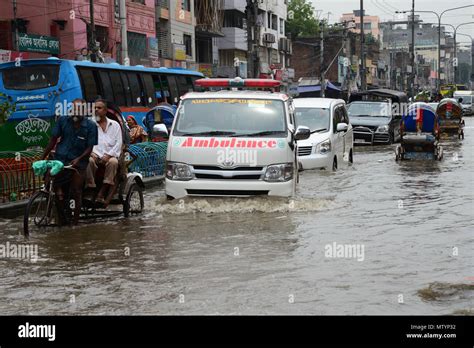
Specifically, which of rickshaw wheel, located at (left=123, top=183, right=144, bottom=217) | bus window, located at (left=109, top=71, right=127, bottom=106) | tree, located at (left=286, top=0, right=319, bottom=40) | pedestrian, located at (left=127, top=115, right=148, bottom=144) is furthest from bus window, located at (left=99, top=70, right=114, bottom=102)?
tree, located at (left=286, top=0, right=319, bottom=40)

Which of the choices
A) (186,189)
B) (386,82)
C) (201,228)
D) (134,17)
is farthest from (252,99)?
(386,82)

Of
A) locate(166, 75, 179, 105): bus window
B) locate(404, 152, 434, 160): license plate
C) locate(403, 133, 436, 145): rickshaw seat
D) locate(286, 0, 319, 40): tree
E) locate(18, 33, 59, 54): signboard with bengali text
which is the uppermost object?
locate(286, 0, 319, 40): tree

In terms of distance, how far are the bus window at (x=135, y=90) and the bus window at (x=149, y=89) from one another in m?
0.37

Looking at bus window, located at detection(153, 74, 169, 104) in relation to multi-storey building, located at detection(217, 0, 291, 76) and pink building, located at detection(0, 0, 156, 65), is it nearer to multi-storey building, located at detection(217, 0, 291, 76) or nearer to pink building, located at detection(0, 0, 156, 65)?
pink building, located at detection(0, 0, 156, 65)

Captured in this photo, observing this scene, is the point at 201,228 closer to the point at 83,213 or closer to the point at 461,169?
the point at 83,213

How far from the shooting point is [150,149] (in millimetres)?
19609

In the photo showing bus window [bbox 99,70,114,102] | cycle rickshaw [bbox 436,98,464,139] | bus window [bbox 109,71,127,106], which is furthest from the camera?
cycle rickshaw [bbox 436,98,464,139]

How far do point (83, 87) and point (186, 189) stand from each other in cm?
964

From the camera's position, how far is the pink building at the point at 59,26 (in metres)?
35.3

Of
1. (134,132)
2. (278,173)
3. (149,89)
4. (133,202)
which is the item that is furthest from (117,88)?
(278,173)

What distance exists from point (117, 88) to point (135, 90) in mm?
1393

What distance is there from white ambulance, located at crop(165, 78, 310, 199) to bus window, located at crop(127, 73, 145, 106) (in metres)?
11.7

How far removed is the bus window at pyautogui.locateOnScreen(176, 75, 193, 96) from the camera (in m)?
29.0

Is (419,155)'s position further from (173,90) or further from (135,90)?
(173,90)
